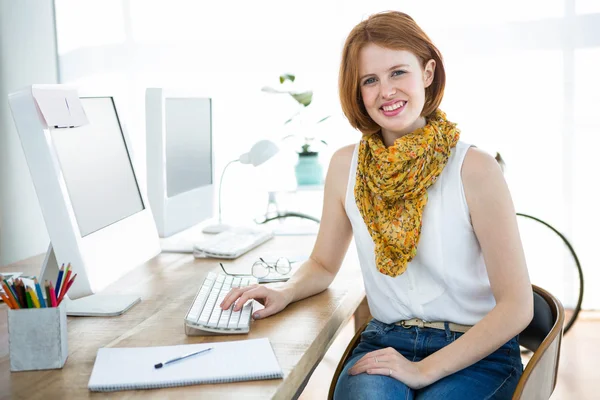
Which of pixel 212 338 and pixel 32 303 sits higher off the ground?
pixel 32 303

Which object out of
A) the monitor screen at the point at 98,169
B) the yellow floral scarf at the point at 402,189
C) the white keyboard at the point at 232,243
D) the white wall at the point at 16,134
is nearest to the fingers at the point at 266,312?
the yellow floral scarf at the point at 402,189

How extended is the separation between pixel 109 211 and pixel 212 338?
41cm

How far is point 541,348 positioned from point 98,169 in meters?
0.96

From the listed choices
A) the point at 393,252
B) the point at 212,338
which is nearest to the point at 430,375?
the point at 393,252

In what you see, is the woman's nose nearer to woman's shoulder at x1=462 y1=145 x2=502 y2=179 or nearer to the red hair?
the red hair

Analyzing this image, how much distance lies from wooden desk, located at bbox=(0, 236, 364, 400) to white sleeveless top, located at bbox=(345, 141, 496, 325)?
0.15 metres

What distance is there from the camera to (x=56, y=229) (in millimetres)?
1271

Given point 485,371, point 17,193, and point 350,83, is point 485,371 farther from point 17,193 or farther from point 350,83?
point 17,193

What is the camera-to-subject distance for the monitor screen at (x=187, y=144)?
2.06 m

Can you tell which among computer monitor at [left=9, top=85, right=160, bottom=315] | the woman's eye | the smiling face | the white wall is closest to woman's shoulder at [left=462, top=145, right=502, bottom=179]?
the smiling face

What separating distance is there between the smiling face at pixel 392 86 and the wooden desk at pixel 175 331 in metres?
0.42

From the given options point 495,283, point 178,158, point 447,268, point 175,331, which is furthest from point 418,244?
point 178,158

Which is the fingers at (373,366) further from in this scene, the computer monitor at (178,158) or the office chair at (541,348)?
the computer monitor at (178,158)

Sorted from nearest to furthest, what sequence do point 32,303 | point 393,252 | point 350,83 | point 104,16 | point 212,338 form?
point 32,303, point 212,338, point 393,252, point 350,83, point 104,16
